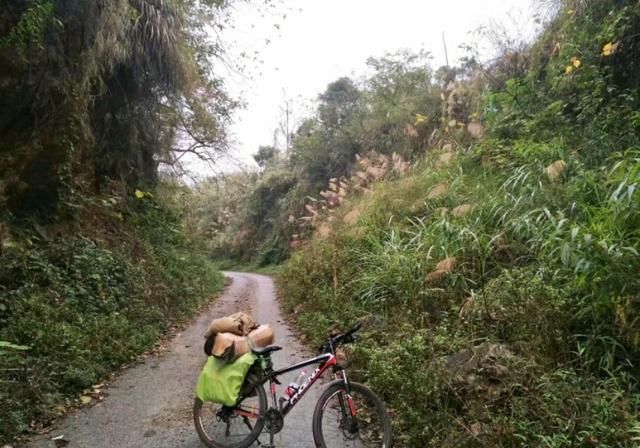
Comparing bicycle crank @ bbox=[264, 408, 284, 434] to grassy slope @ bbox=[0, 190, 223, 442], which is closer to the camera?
bicycle crank @ bbox=[264, 408, 284, 434]

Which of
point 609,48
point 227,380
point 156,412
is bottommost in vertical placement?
point 156,412

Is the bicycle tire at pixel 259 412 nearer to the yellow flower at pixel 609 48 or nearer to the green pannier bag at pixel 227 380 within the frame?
the green pannier bag at pixel 227 380

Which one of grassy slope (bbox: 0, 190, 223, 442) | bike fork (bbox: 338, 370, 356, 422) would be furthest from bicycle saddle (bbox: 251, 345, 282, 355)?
grassy slope (bbox: 0, 190, 223, 442)

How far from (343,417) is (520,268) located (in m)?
2.63

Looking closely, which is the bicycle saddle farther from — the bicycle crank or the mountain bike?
the bicycle crank

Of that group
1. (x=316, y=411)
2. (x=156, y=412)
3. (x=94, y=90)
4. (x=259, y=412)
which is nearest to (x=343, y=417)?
(x=316, y=411)

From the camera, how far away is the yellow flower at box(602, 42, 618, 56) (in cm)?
610

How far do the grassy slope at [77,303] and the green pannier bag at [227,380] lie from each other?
178 centimetres

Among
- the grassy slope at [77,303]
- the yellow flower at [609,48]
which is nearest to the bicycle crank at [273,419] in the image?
the grassy slope at [77,303]

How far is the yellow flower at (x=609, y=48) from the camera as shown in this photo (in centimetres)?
610

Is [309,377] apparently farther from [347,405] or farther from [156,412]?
[156,412]

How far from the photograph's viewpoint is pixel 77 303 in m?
6.24

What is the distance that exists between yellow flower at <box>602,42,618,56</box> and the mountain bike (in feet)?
17.9

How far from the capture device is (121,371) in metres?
5.76
